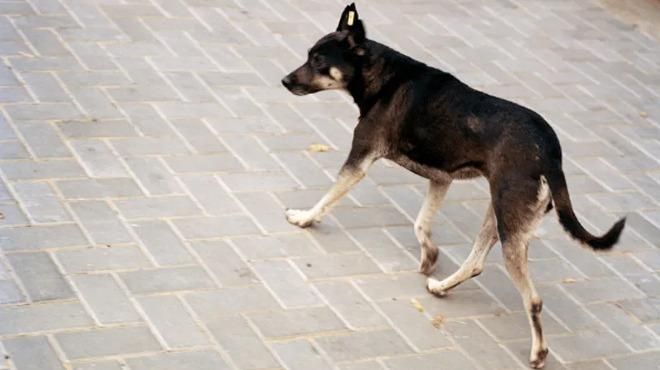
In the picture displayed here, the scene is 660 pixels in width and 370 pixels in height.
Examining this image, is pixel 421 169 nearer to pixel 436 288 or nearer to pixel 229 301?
pixel 436 288

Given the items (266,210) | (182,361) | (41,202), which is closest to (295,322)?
(182,361)

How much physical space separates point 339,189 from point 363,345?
1.07 metres

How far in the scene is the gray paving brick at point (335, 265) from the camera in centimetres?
634

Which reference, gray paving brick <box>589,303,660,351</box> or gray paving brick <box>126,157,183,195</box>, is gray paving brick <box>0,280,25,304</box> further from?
gray paving brick <box>589,303,660,351</box>

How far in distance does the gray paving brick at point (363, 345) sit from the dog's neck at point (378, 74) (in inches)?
50.9

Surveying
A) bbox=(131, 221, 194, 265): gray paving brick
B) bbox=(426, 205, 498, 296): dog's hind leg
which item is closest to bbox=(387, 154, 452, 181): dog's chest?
bbox=(426, 205, 498, 296): dog's hind leg

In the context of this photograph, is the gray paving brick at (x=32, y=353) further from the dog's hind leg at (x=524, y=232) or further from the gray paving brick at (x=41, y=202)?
the dog's hind leg at (x=524, y=232)

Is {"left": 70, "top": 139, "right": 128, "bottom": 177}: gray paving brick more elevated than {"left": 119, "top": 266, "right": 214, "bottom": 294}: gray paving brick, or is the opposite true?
{"left": 70, "top": 139, "right": 128, "bottom": 177}: gray paving brick

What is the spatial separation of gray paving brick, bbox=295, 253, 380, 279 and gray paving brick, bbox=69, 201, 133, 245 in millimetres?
955

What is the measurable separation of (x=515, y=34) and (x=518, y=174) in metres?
4.48

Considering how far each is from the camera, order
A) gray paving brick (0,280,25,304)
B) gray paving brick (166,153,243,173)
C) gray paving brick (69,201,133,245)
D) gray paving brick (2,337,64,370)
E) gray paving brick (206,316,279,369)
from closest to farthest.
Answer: gray paving brick (2,337,64,370), gray paving brick (206,316,279,369), gray paving brick (0,280,25,304), gray paving brick (69,201,133,245), gray paving brick (166,153,243,173)

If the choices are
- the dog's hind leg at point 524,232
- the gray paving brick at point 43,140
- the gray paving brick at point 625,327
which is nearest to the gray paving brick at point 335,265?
the dog's hind leg at point 524,232

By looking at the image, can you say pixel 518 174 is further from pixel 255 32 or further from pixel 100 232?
pixel 255 32

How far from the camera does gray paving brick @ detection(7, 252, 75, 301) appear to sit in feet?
18.6
